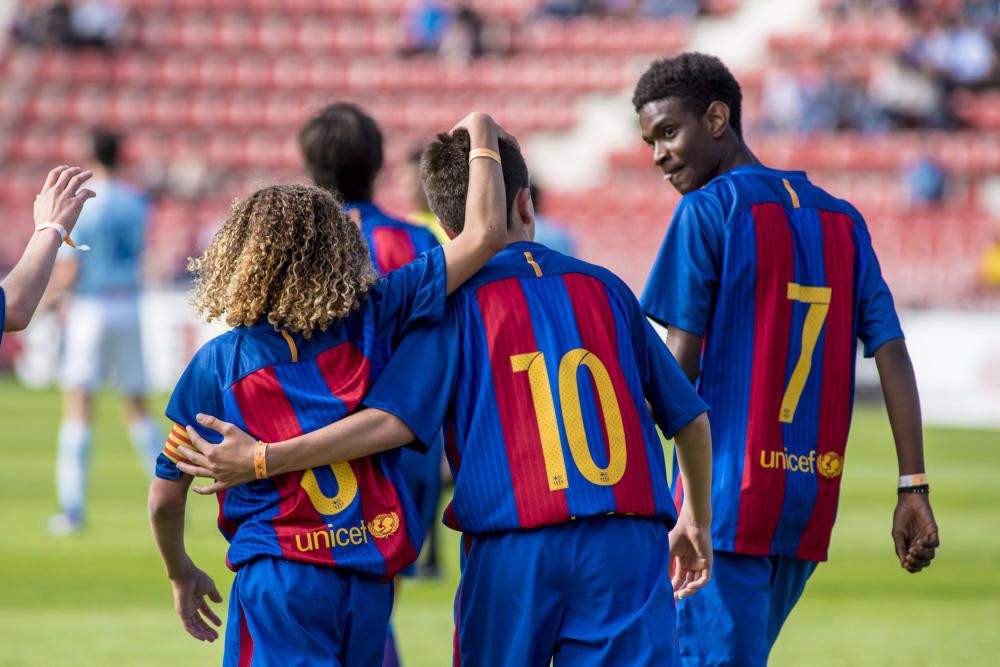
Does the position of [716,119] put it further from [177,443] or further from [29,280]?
[29,280]

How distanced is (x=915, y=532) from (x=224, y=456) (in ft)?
5.64

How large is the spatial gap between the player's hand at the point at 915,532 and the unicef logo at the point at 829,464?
0.57 feet

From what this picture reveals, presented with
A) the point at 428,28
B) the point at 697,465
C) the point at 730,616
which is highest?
the point at 428,28

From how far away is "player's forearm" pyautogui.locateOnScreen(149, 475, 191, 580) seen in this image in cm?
304

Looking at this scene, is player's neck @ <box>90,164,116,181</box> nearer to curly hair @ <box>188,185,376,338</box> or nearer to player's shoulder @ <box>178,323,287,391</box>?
curly hair @ <box>188,185,376,338</box>

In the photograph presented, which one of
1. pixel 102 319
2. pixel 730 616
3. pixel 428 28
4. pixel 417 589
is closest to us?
pixel 730 616

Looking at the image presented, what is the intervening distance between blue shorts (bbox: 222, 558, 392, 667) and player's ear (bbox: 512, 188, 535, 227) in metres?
0.88

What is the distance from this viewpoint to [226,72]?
2547 centimetres

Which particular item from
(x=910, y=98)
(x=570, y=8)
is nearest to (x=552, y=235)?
(x=910, y=98)

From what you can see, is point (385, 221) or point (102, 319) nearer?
point (385, 221)

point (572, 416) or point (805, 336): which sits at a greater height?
point (805, 336)

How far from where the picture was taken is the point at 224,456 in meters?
2.88

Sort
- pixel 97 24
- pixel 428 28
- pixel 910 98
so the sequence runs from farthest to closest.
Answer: pixel 97 24
pixel 428 28
pixel 910 98

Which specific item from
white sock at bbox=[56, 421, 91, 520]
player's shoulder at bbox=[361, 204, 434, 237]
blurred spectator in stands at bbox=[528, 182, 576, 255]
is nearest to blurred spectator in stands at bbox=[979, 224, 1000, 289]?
blurred spectator in stands at bbox=[528, 182, 576, 255]
